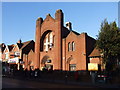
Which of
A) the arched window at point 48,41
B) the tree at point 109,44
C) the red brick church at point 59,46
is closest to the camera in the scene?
the tree at point 109,44

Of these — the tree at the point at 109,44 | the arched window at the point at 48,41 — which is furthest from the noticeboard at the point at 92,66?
the arched window at the point at 48,41

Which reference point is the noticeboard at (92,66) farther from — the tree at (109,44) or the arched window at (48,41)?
the arched window at (48,41)

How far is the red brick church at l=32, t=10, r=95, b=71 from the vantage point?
3725 centimetres

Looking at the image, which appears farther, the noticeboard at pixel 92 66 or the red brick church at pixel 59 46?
the red brick church at pixel 59 46

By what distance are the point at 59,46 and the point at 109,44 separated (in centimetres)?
1545

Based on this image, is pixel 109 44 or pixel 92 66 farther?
pixel 92 66

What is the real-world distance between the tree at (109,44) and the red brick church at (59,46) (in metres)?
7.83

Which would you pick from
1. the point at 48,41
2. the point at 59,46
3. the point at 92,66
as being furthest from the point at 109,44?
the point at 48,41

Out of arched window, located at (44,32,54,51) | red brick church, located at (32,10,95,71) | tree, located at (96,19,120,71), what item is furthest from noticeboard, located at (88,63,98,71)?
arched window, located at (44,32,54,51)

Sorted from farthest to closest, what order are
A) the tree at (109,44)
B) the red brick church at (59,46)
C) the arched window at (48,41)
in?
the arched window at (48,41) < the red brick church at (59,46) < the tree at (109,44)

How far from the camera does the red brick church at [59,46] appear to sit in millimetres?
37250

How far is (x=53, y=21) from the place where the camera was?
43.8 metres

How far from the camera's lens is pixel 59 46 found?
4088 centimetres

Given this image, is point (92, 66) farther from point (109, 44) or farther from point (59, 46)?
point (59, 46)
